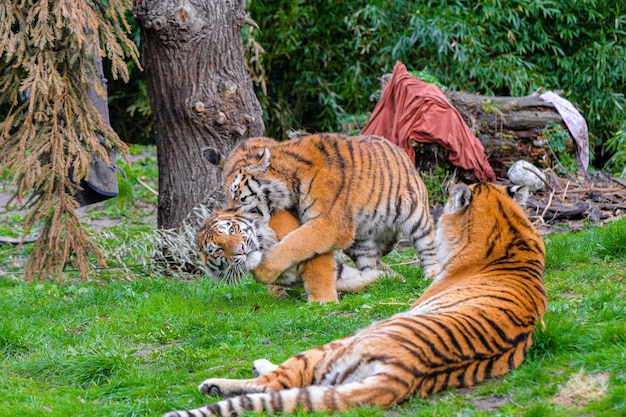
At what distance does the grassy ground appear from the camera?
375 cm

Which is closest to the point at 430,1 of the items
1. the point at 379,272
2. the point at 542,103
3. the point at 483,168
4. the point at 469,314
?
the point at 542,103

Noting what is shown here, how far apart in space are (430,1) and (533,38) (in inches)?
73.2

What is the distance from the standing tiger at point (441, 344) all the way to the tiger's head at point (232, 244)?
1.73 metres

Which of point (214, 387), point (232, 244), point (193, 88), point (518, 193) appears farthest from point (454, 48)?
point (214, 387)

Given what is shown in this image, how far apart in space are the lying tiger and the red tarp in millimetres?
3555

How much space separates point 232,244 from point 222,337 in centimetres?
82

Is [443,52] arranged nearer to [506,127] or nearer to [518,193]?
[506,127]

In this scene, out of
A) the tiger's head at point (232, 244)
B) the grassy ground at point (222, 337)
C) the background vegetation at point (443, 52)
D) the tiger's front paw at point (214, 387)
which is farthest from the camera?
the background vegetation at point (443, 52)

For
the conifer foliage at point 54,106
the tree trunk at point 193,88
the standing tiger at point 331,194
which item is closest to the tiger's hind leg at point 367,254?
the standing tiger at point 331,194

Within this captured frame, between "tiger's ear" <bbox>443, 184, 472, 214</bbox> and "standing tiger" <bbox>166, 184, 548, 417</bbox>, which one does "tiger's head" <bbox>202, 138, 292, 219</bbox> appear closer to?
"tiger's ear" <bbox>443, 184, 472, 214</bbox>

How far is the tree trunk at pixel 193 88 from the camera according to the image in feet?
25.3

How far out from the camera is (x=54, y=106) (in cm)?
717

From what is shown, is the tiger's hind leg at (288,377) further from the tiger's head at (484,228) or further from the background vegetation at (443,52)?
the background vegetation at (443,52)

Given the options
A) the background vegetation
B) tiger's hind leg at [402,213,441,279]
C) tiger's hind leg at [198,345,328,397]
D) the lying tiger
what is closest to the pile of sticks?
the background vegetation
